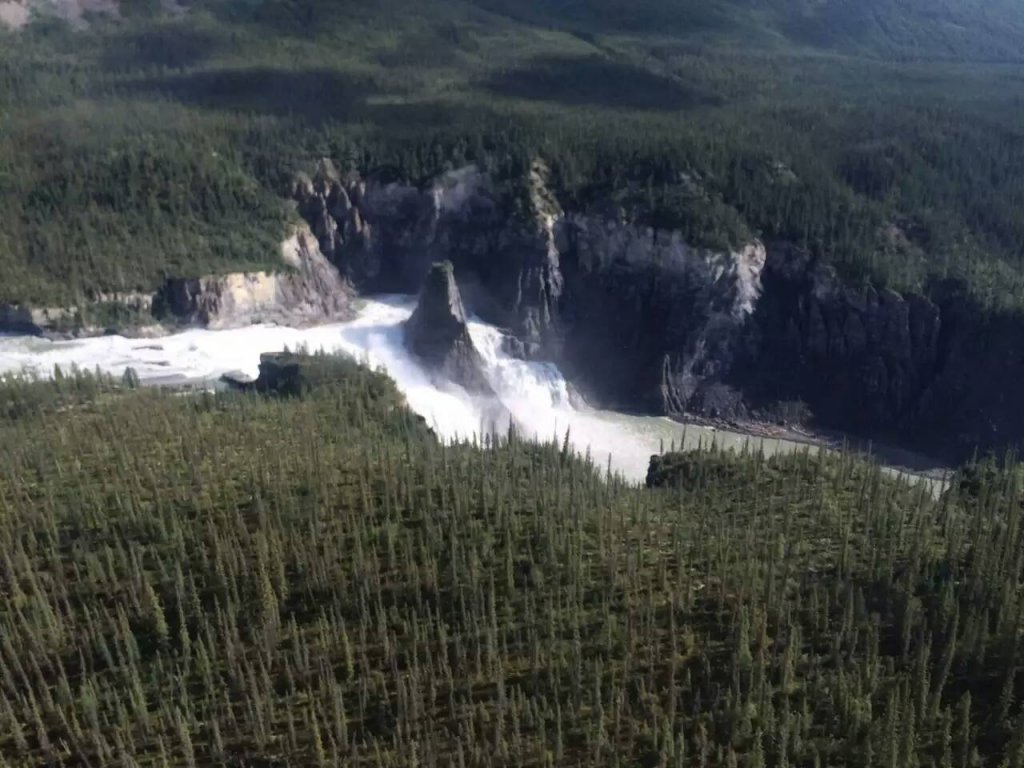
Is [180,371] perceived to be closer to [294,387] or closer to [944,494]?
[294,387]

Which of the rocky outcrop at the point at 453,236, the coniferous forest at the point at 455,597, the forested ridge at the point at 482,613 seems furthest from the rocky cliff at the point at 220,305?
the forested ridge at the point at 482,613

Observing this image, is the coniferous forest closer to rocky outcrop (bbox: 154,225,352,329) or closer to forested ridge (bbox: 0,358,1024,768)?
forested ridge (bbox: 0,358,1024,768)

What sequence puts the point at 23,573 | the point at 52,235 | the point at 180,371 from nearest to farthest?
the point at 23,573 < the point at 180,371 < the point at 52,235

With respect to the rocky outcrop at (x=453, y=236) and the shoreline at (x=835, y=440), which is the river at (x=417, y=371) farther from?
the rocky outcrop at (x=453, y=236)

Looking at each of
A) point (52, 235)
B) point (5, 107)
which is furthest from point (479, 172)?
point (5, 107)

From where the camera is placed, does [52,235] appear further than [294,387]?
Yes

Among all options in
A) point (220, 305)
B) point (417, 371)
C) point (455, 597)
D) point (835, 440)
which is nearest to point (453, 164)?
point (417, 371)
